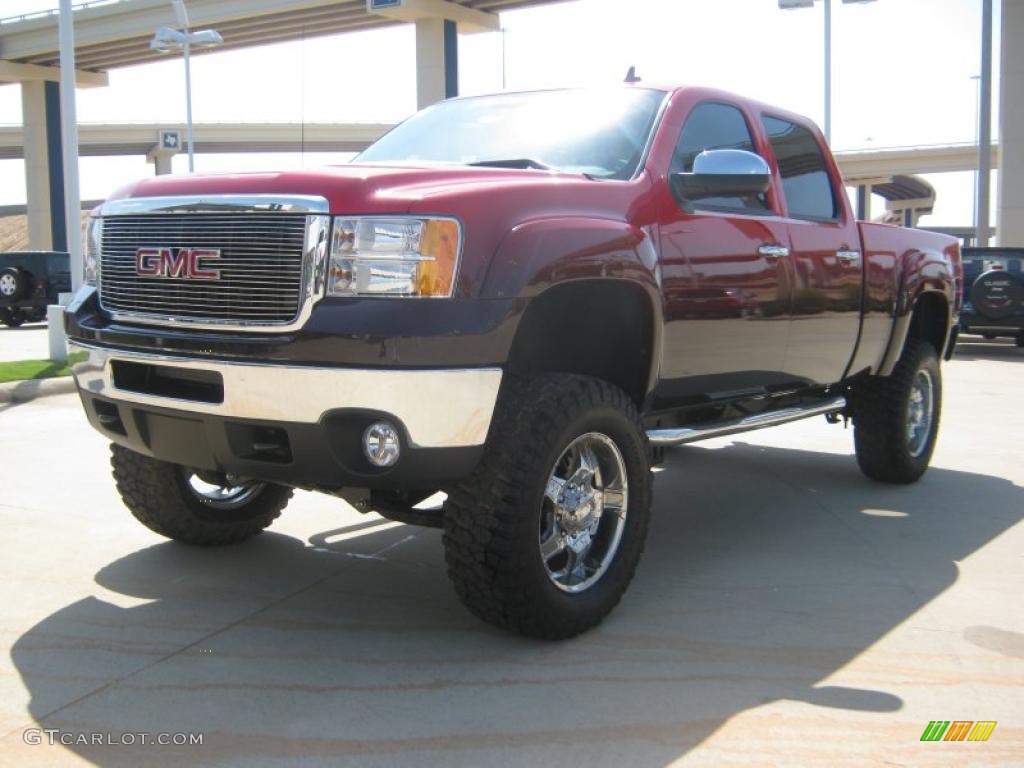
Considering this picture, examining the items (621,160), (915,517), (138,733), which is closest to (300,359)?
(138,733)

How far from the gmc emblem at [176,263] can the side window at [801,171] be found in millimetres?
2882

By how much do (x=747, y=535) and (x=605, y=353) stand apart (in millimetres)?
1550

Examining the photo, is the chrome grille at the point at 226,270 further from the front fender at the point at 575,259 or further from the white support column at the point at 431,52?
the white support column at the point at 431,52

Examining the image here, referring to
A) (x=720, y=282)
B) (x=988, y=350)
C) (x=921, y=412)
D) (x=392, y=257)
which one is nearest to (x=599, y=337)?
(x=720, y=282)

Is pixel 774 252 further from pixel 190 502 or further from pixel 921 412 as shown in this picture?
pixel 190 502

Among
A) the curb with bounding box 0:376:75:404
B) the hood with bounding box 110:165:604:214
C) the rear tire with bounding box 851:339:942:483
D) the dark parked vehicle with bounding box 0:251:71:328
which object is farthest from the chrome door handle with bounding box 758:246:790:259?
the dark parked vehicle with bounding box 0:251:71:328

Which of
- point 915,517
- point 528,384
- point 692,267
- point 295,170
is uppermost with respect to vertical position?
point 295,170

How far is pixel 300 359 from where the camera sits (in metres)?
3.31

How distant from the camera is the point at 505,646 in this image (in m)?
3.72

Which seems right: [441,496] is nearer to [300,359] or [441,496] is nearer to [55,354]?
[300,359]

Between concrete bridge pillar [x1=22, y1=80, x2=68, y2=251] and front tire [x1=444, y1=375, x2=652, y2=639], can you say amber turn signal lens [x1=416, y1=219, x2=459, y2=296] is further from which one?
concrete bridge pillar [x1=22, y1=80, x2=68, y2=251]

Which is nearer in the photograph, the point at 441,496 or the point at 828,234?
the point at 828,234

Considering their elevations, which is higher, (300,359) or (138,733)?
(300,359)

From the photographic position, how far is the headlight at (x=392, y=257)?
3312 millimetres
